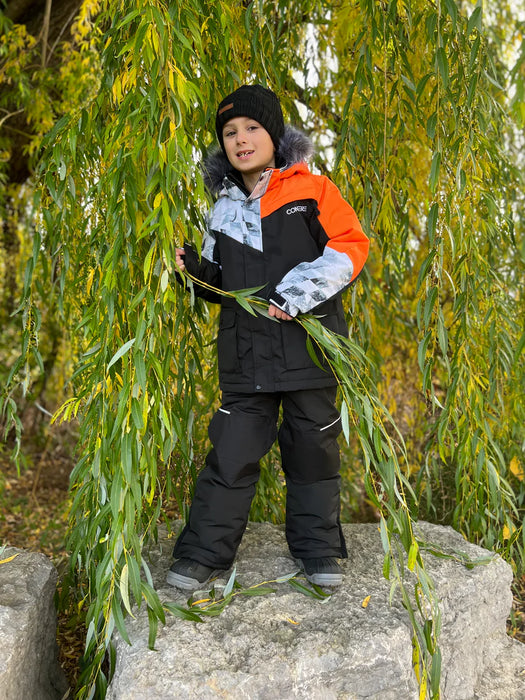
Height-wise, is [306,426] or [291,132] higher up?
[291,132]

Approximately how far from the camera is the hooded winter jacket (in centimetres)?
181

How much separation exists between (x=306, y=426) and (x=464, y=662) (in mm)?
742

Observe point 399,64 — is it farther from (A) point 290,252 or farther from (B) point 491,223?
(A) point 290,252

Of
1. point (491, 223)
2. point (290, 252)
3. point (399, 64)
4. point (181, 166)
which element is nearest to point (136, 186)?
point (181, 166)

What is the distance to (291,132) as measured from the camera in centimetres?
190

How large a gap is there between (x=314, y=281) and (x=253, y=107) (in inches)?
19.4

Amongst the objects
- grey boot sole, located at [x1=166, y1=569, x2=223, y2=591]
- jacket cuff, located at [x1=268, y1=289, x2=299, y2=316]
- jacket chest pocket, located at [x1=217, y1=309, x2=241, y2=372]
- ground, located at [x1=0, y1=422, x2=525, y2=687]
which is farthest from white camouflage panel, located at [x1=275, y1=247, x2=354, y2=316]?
ground, located at [x1=0, y1=422, x2=525, y2=687]

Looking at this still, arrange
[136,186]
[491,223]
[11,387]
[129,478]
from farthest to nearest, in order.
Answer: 1. [491,223]
2. [11,387]
3. [136,186]
4. [129,478]

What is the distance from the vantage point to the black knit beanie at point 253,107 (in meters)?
1.83

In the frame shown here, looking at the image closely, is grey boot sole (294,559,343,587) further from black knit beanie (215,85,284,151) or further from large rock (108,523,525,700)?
black knit beanie (215,85,284,151)

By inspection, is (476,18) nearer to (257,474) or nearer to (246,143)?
(246,143)

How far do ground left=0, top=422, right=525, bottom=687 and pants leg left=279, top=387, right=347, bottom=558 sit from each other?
0.73 m

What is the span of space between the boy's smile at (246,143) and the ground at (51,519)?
1110 millimetres

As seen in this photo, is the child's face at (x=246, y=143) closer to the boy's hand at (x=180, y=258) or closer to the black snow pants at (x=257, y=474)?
the boy's hand at (x=180, y=258)
